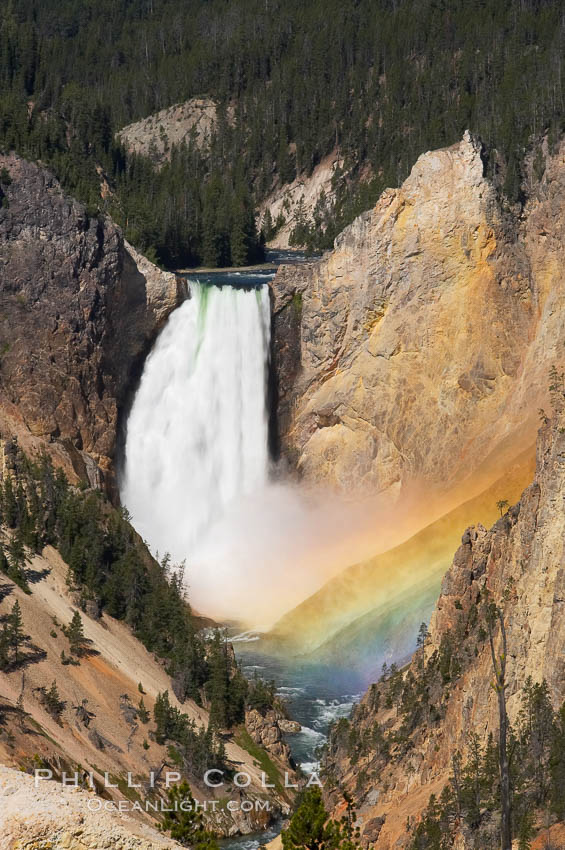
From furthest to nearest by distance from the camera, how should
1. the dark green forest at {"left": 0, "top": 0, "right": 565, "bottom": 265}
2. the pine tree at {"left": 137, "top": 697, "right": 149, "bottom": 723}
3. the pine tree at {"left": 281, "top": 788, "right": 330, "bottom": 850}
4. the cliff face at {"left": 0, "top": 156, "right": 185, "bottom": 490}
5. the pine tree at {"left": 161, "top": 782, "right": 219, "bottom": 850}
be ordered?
the dark green forest at {"left": 0, "top": 0, "right": 565, "bottom": 265} < the cliff face at {"left": 0, "top": 156, "right": 185, "bottom": 490} < the pine tree at {"left": 137, "top": 697, "right": 149, "bottom": 723} < the pine tree at {"left": 281, "top": 788, "right": 330, "bottom": 850} < the pine tree at {"left": 161, "top": 782, "right": 219, "bottom": 850}

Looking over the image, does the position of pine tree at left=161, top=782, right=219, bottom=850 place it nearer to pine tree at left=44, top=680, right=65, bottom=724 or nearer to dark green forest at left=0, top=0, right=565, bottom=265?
pine tree at left=44, top=680, right=65, bottom=724

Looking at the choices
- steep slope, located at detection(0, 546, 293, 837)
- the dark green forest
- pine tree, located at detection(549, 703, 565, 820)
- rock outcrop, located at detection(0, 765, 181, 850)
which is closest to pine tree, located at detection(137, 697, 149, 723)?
steep slope, located at detection(0, 546, 293, 837)

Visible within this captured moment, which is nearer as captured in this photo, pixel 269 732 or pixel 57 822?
pixel 57 822

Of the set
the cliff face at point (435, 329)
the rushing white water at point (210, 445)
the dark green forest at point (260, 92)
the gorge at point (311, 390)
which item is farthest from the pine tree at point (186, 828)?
the dark green forest at point (260, 92)

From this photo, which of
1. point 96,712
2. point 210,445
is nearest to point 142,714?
point 96,712

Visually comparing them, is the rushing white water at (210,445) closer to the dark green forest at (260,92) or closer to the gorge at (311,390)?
the gorge at (311,390)

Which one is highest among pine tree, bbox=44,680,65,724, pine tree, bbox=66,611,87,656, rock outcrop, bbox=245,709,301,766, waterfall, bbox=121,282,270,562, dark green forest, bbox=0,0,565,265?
dark green forest, bbox=0,0,565,265

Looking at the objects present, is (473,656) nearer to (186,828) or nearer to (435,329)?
(186,828)
